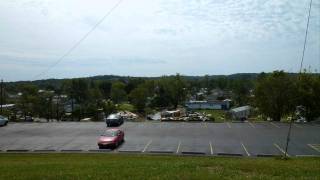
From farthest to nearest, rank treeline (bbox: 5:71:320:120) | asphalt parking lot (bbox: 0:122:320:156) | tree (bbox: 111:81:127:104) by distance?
tree (bbox: 111:81:127:104) → treeline (bbox: 5:71:320:120) → asphalt parking lot (bbox: 0:122:320:156)

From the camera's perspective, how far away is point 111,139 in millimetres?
35625

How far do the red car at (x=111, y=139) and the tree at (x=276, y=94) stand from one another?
1204 inches

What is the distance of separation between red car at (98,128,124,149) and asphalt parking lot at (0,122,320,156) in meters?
0.50

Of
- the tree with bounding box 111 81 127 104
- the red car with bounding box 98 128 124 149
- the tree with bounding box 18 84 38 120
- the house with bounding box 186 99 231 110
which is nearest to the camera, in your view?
the red car with bounding box 98 128 124 149

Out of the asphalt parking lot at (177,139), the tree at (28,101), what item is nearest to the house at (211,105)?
the tree at (28,101)

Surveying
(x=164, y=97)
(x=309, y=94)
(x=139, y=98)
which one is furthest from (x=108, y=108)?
(x=309, y=94)

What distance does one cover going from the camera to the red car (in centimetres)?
3516

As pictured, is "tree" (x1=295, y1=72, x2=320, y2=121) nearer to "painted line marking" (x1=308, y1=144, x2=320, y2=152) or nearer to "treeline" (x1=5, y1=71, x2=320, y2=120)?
"treeline" (x1=5, y1=71, x2=320, y2=120)

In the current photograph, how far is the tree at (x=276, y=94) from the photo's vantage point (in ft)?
202

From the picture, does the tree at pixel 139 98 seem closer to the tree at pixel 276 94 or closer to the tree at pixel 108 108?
the tree at pixel 108 108

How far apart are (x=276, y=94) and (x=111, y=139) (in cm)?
3313

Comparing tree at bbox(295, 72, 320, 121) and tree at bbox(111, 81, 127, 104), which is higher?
tree at bbox(295, 72, 320, 121)

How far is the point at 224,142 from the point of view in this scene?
124ft

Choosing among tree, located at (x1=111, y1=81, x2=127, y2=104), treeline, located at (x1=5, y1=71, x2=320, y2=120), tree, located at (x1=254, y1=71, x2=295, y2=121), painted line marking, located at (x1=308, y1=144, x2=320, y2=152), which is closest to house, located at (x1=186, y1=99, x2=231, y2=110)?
treeline, located at (x1=5, y1=71, x2=320, y2=120)
